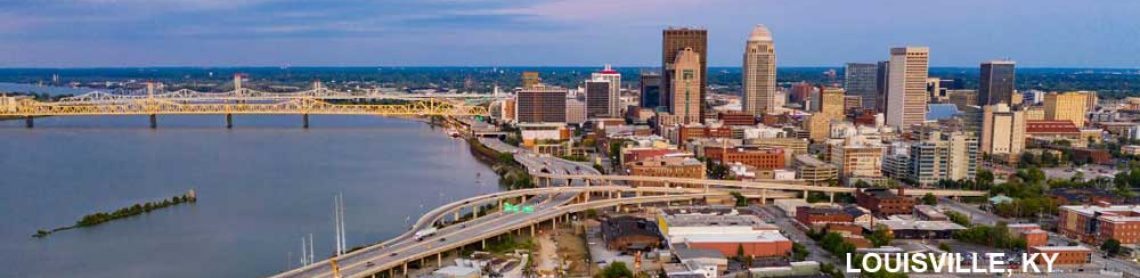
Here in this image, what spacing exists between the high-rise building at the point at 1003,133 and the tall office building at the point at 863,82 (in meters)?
13.3

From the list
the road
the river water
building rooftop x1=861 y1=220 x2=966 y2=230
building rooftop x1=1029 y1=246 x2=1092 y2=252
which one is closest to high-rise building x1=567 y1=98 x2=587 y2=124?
the river water

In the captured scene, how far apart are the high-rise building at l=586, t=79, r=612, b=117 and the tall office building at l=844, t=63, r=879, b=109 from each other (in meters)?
10.0

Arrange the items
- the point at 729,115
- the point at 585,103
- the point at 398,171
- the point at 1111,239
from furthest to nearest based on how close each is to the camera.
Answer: the point at 585,103 < the point at 729,115 < the point at 398,171 < the point at 1111,239

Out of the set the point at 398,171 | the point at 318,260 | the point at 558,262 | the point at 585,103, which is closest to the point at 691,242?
the point at 558,262

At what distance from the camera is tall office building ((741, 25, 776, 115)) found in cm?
3281

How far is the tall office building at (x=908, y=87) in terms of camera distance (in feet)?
94.7

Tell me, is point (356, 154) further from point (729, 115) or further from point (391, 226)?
point (729, 115)

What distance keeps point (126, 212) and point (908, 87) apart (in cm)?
2265

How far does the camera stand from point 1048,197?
577 inches

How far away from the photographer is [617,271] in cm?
973

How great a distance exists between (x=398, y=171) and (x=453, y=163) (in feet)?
7.39

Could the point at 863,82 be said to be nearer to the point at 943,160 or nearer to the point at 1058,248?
the point at 943,160

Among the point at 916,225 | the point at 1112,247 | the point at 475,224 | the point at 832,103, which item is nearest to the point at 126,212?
the point at 475,224

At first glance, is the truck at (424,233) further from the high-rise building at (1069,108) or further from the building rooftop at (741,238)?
the high-rise building at (1069,108)
